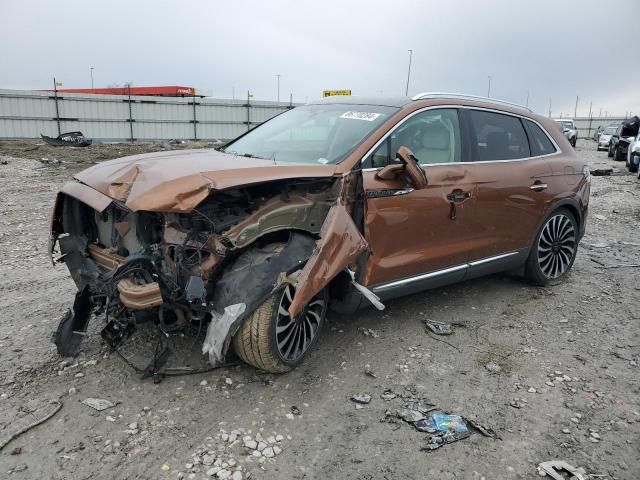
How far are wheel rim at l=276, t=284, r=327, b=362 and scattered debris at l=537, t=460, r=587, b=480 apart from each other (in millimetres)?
1549

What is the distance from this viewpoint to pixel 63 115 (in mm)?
21375

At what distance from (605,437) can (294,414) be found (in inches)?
69.3

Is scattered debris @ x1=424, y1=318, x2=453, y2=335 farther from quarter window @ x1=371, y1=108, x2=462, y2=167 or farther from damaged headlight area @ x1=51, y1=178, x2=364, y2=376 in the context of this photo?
damaged headlight area @ x1=51, y1=178, x2=364, y2=376

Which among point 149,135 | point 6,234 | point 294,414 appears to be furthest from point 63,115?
point 294,414

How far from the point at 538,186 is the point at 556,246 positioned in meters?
0.82

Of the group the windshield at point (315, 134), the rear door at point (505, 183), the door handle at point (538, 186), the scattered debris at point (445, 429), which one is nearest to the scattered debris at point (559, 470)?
the scattered debris at point (445, 429)

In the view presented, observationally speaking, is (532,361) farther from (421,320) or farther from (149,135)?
(149,135)

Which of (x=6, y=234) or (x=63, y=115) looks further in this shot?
(x=63, y=115)

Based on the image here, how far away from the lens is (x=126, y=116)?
A: 891 inches

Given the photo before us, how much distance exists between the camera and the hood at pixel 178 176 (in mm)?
2793

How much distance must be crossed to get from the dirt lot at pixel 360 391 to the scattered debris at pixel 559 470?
0.05 m

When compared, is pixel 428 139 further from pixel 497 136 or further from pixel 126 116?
pixel 126 116

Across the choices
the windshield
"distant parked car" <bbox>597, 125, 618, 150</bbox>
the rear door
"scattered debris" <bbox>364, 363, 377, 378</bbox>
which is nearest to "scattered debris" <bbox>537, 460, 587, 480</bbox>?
"scattered debris" <bbox>364, 363, 377, 378</bbox>

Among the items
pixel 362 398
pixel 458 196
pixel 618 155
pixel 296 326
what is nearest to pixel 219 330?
pixel 296 326
